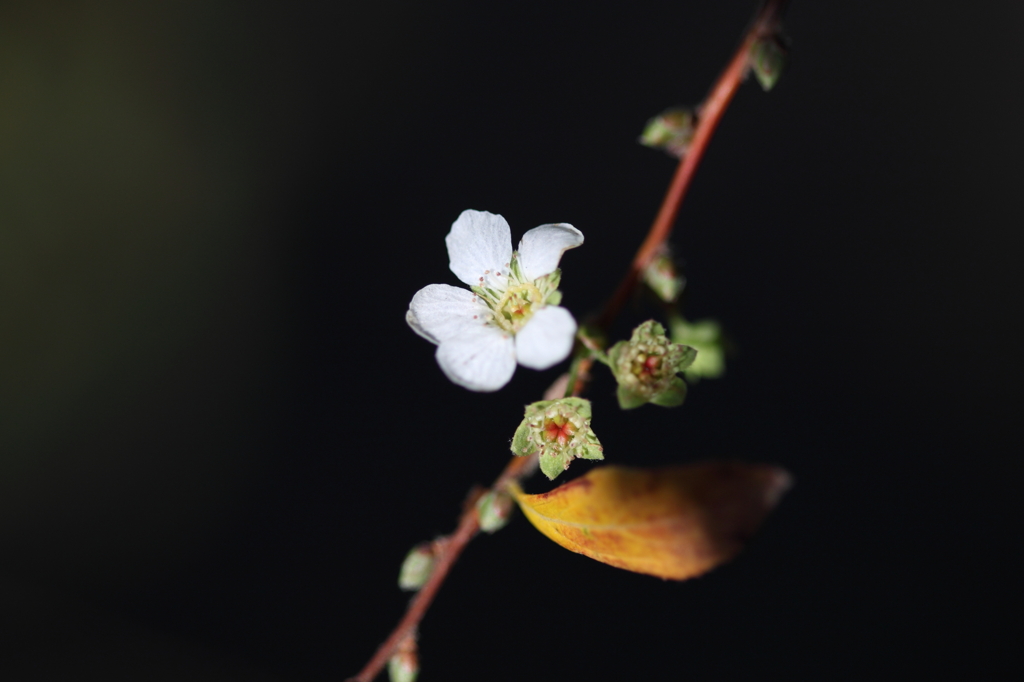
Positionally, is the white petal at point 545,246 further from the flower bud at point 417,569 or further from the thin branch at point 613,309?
the flower bud at point 417,569

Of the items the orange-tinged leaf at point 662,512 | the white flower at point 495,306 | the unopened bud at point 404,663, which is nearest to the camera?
the orange-tinged leaf at point 662,512

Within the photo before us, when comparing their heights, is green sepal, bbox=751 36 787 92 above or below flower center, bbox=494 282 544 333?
above

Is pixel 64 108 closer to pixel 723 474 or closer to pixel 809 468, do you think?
pixel 723 474

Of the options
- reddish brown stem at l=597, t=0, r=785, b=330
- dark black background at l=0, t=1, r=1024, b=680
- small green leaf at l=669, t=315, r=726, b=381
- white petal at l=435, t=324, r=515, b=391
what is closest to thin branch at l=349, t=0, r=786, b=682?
reddish brown stem at l=597, t=0, r=785, b=330

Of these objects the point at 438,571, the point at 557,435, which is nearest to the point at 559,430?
the point at 557,435

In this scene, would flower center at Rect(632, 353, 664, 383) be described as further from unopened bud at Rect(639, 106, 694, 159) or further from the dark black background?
the dark black background

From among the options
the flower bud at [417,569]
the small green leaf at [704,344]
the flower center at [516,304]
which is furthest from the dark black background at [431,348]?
the flower bud at [417,569]

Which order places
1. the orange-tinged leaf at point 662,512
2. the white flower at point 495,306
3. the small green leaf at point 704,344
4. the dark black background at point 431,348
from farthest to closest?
the dark black background at point 431,348
the small green leaf at point 704,344
the white flower at point 495,306
the orange-tinged leaf at point 662,512
